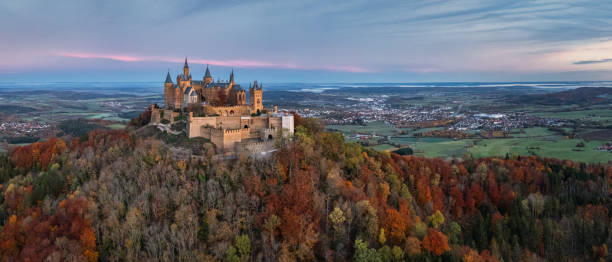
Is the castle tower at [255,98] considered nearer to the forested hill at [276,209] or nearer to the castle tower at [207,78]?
the forested hill at [276,209]

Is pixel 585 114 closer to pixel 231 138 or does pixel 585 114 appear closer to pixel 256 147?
pixel 256 147

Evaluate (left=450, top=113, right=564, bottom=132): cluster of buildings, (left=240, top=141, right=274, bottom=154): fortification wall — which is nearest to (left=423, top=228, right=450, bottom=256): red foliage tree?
(left=240, top=141, right=274, bottom=154): fortification wall

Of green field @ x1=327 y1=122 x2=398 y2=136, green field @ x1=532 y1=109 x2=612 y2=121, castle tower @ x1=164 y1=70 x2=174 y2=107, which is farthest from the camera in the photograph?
green field @ x1=532 y1=109 x2=612 y2=121

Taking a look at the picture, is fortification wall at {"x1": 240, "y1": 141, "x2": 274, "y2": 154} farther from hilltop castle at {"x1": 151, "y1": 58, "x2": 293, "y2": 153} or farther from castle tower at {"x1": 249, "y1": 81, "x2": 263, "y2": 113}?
castle tower at {"x1": 249, "y1": 81, "x2": 263, "y2": 113}

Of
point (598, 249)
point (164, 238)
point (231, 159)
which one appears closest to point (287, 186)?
point (231, 159)

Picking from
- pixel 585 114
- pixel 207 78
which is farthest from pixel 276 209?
pixel 585 114

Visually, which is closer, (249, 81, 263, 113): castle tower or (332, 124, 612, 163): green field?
(249, 81, 263, 113): castle tower

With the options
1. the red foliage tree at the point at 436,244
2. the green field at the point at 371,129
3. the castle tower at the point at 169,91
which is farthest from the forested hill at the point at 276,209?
the green field at the point at 371,129
